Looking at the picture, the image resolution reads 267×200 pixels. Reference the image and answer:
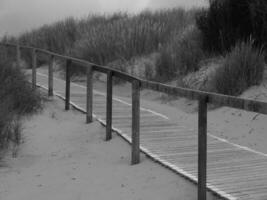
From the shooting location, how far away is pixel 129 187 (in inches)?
240

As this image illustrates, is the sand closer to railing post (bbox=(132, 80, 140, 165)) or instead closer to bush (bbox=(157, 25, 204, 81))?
railing post (bbox=(132, 80, 140, 165))

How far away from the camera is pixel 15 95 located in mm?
10102

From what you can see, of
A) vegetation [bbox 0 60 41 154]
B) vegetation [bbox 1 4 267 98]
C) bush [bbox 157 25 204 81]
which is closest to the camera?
vegetation [bbox 0 60 41 154]

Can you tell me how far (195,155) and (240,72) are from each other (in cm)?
389

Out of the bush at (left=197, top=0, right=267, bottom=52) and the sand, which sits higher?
the bush at (left=197, top=0, right=267, bottom=52)

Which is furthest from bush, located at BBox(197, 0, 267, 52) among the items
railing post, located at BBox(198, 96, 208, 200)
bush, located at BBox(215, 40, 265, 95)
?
railing post, located at BBox(198, 96, 208, 200)

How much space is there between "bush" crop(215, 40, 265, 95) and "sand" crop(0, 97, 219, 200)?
8.42ft

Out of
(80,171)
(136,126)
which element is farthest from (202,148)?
(80,171)

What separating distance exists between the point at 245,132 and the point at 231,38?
13.9 feet

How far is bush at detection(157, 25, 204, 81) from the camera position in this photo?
42.5ft

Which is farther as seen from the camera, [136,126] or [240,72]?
[240,72]

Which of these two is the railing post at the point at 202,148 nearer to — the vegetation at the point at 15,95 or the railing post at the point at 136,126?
the railing post at the point at 136,126

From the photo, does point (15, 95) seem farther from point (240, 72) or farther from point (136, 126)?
point (240, 72)

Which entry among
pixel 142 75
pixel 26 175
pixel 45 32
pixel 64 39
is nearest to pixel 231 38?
pixel 142 75
